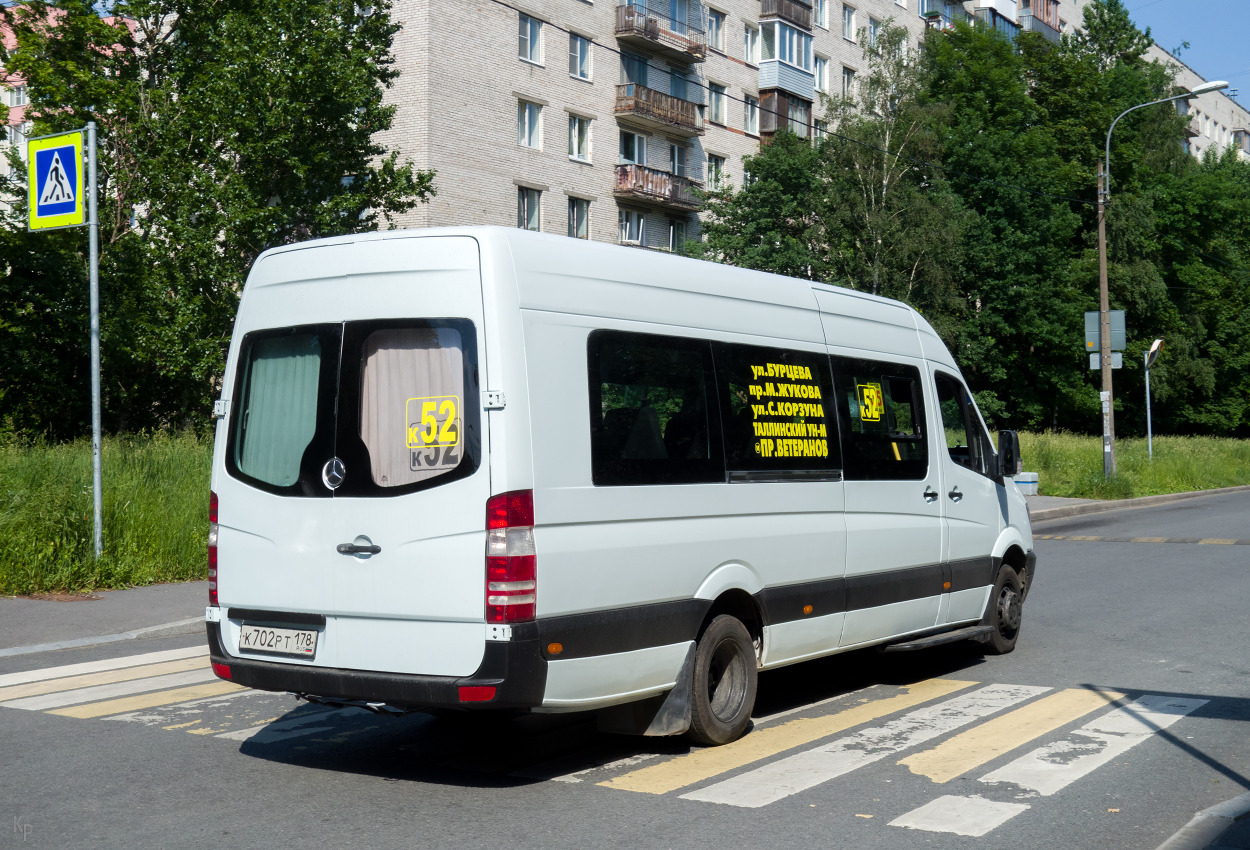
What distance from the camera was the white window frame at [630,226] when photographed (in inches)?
1585

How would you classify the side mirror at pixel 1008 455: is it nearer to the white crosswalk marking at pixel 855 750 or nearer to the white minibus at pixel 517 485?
the white crosswalk marking at pixel 855 750

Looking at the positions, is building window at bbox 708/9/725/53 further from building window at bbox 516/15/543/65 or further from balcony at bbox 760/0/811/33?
building window at bbox 516/15/543/65

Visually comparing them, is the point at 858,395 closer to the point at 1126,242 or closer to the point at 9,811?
the point at 9,811

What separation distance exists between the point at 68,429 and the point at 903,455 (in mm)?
19533

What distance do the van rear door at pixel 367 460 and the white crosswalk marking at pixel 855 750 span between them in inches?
52.4

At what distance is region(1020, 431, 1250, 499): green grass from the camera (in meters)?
29.6

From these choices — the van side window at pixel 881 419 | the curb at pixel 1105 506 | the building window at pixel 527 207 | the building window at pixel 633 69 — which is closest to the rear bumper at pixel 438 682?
the van side window at pixel 881 419

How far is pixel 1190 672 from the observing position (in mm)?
8383

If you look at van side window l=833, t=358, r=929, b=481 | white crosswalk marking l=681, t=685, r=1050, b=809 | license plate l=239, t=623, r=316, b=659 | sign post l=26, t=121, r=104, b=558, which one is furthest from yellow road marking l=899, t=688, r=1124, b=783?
sign post l=26, t=121, r=104, b=558

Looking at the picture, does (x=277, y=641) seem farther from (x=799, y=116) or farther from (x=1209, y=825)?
(x=799, y=116)

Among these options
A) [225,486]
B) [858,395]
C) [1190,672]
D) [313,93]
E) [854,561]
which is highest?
[313,93]

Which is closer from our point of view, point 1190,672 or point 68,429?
point 1190,672

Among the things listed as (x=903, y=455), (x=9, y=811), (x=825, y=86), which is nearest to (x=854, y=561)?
(x=903, y=455)

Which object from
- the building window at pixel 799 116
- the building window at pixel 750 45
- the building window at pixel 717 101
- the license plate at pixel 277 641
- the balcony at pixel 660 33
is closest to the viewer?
the license plate at pixel 277 641
